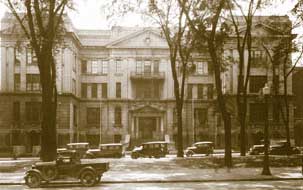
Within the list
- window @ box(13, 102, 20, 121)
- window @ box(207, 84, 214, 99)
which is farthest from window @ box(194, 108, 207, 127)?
window @ box(13, 102, 20, 121)

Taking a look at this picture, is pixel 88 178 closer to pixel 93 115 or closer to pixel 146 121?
pixel 146 121

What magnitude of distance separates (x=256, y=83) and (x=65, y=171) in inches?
1993

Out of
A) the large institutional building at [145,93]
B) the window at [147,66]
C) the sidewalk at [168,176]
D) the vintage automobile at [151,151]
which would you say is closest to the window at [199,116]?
the large institutional building at [145,93]

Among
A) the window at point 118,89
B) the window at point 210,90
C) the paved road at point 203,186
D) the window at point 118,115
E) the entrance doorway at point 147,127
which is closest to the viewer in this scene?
the paved road at point 203,186

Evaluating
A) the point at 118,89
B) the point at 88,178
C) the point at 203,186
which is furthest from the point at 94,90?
the point at 203,186

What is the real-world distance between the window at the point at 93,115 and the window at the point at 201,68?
1474cm

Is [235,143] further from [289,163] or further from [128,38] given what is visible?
[289,163]

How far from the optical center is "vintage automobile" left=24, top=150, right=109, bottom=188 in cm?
2148

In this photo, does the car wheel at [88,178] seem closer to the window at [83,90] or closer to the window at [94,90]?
the window at [94,90]

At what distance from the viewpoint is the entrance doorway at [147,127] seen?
6894 cm

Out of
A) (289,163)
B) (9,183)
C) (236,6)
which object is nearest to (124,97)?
(236,6)

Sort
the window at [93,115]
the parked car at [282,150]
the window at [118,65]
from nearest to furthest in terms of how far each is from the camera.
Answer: the parked car at [282,150]
the window at [93,115]
the window at [118,65]

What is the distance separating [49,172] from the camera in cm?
2211

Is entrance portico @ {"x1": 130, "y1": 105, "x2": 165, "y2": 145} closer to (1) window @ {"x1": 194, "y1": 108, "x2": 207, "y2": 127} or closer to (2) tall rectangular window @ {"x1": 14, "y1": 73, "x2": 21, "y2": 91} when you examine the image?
(1) window @ {"x1": 194, "y1": 108, "x2": 207, "y2": 127}
